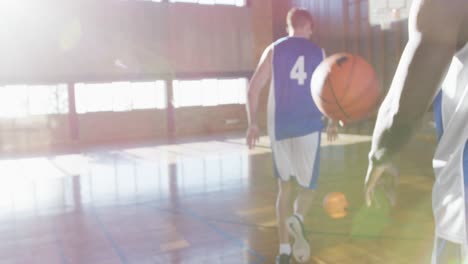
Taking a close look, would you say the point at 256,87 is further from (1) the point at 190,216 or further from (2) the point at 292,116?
(1) the point at 190,216

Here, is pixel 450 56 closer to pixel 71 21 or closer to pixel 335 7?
pixel 71 21

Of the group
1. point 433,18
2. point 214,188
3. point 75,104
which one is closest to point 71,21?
point 75,104

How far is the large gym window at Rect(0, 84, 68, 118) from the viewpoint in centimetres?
1159

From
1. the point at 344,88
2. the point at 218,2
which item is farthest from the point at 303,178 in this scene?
the point at 218,2

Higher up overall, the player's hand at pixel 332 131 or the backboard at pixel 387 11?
the backboard at pixel 387 11

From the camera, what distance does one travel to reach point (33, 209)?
487 centimetres

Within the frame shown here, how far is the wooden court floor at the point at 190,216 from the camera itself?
3201 millimetres

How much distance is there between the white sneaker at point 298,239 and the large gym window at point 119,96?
35.3ft

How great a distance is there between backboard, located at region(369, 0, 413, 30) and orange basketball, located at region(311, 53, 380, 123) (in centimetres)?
987

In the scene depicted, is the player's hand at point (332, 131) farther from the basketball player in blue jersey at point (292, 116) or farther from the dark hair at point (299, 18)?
the dark hair at point (299, 18)

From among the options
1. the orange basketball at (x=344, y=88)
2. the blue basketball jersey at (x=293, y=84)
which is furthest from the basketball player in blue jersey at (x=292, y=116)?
the orange basketball at (x=344, y=88)

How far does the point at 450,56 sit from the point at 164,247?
280cm

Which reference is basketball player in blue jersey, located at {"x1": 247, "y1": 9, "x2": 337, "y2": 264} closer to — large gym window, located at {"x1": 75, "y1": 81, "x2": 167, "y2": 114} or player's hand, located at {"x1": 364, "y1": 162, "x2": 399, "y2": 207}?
player's hand, located at {"x1": 364, "y1": 162, "x2": 399, "y2": 207}

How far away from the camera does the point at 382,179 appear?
1198 mm
